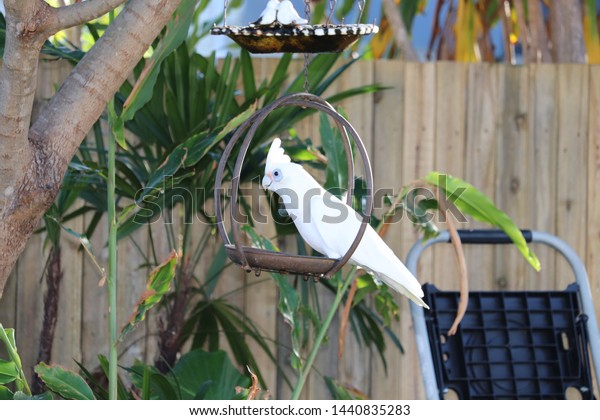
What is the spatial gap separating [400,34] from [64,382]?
2320mm

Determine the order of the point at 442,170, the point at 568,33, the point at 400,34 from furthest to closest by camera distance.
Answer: the point at 568,33, the point at 400,34, the point at 442,170

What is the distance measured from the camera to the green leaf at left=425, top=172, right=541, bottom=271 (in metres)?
2.60

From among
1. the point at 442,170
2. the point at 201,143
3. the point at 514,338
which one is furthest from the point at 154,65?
the point at 514,338

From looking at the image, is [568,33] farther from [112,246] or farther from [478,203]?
[112,246]

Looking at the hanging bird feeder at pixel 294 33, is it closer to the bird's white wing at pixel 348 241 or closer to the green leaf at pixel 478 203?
the bird's white wing at pixel 348 241

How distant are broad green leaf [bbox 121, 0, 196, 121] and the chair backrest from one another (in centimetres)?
108

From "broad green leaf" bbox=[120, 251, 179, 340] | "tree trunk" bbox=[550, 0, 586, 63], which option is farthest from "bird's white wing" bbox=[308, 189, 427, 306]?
"tree trunk" bbox=[550, 0, 586, 63]

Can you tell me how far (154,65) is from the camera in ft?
7.79

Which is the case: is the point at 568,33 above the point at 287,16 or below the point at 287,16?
above

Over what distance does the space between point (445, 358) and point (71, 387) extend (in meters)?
1.31

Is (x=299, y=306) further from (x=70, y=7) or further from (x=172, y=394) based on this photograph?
(x=70, y=7)

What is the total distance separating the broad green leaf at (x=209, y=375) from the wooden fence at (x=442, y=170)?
0.51 meters

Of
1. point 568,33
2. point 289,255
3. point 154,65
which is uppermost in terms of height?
point 568,33
